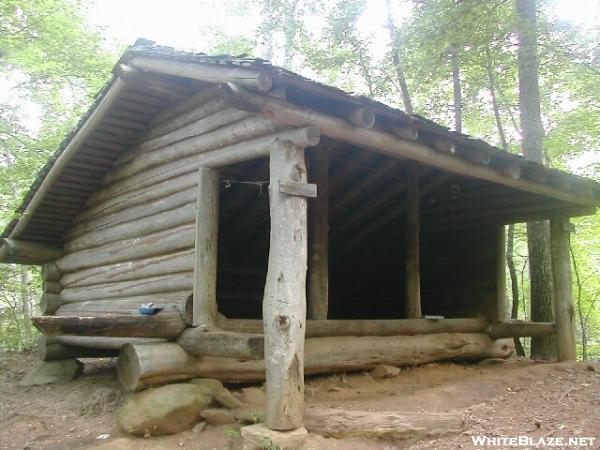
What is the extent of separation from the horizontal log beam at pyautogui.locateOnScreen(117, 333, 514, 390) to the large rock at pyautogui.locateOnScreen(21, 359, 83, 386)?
3.45 meters

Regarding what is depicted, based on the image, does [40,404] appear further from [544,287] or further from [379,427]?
[544,287]

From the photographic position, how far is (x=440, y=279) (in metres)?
11.5

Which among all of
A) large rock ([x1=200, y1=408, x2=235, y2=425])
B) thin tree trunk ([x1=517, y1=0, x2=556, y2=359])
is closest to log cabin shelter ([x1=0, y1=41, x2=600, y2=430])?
large rock ([x1=200, y1=408, x2=235, y2=425])

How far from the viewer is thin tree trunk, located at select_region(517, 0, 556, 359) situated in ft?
35.1

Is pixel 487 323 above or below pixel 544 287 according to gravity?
below

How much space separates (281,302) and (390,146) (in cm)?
238

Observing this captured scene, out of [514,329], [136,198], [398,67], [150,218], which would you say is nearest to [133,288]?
[150,218]

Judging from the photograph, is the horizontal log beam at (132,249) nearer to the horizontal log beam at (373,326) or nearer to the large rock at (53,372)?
the horizontal log beam at (373,326)

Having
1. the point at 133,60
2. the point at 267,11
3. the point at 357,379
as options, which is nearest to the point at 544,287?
the point at 357,379

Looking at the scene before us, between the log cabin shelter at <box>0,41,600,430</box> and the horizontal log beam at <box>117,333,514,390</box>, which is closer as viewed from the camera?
the log cabin shelter at <box>0,41,600,430</box>

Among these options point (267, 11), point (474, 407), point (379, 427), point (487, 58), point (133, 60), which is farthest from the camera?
point (267, 11)

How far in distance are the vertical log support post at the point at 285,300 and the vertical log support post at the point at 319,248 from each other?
6.65 feet

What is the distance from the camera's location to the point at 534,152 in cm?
1134

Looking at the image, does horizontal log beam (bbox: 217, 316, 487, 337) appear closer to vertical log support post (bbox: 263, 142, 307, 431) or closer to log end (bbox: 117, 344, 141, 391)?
log end (bbox: 117, 344, 141, 391)
